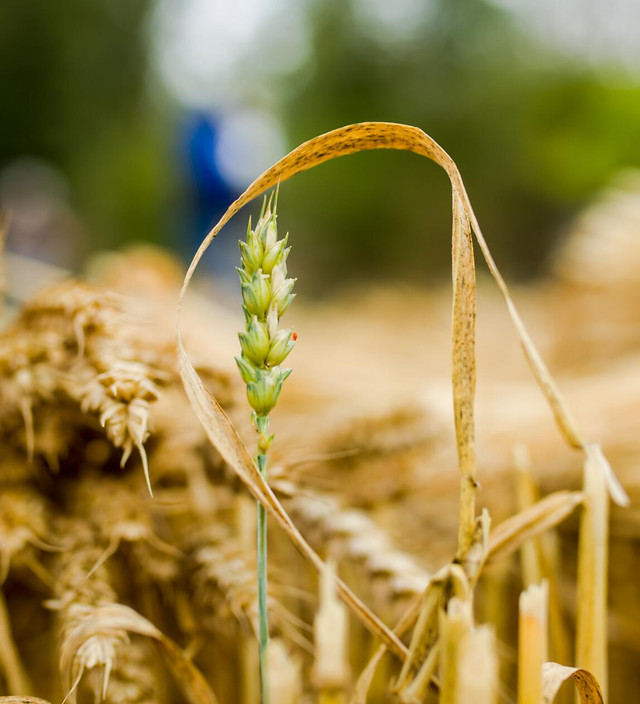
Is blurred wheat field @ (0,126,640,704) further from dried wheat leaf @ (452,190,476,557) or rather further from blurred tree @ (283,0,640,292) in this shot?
blurred tree @ (283,0,640,292)

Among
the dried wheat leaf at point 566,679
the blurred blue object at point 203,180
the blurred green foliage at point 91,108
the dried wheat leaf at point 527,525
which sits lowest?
the dried wheat leaf at point 566,679

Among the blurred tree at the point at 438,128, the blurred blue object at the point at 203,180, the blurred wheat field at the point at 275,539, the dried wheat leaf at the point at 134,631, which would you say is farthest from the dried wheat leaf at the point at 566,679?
the blurred tree at the point at 438,128

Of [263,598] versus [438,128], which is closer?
[263,598]

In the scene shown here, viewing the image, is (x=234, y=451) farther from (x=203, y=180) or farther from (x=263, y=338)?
(x=203, y=180)

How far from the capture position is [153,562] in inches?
9.4

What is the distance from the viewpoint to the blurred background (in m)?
2.51

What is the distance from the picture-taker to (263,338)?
0.14 meters

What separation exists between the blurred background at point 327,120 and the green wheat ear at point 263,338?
5.82 feet

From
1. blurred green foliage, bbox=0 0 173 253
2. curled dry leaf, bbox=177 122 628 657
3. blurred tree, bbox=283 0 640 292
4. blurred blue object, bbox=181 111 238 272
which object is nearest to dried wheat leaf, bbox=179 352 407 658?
curled dry leaf, bbox=177 122 628 657

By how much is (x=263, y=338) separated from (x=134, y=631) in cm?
11

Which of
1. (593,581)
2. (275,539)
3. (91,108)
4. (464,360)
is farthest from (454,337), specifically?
(91,108)

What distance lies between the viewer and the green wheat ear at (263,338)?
0.45ft

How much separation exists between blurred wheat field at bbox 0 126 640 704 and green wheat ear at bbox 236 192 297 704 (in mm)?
19

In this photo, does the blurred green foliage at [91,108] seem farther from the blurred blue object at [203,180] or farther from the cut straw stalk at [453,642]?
the cut straw stalk at [453,642]
